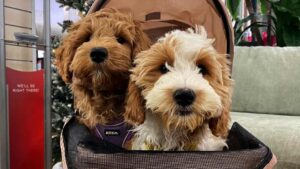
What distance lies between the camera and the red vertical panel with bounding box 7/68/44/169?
2057 mm

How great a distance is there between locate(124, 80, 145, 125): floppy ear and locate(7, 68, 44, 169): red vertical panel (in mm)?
1176

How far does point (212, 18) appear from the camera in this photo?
1347mm

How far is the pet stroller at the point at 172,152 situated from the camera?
87 centimetres

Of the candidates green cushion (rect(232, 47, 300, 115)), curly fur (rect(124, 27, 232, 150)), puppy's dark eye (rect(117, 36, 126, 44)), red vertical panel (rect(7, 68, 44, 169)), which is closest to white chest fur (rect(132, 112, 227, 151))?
curly fur (rect(124, 27, 232, 150))

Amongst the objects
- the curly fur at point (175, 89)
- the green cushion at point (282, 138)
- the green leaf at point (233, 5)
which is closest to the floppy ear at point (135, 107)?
the curly fur at point (175, 89)

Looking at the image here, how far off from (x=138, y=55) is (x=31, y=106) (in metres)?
1.25

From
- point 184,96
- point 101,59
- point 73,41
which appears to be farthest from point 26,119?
point 184,96

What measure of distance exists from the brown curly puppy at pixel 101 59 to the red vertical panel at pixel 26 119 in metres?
0.88

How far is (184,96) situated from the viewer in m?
0.90

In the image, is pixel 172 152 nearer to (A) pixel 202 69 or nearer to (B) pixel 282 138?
(A) pixel 202 69

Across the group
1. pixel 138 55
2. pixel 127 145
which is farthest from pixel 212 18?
pixel 127 145

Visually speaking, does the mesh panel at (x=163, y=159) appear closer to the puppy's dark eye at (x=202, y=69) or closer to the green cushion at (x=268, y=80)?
the puppy's dark eye at (x=202, y=69)

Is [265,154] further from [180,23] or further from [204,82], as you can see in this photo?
[180,23]

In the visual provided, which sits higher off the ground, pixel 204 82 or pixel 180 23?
pixel 180 23
